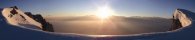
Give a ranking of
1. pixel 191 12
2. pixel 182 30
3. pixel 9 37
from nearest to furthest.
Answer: pixel 9 37 → pixel 182 30 → pixel 191 12

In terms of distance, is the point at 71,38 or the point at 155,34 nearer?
the point at 71,38

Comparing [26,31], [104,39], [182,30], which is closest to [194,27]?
[182,30]

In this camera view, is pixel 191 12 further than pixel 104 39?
Yes

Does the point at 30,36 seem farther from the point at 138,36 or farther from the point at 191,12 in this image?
the point at 191,12

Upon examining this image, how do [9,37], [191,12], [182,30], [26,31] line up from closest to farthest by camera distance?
[9,37]
[26,31]
[182,30]
[191,12]

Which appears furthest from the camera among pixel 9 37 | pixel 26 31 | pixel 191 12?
pixel 191 12

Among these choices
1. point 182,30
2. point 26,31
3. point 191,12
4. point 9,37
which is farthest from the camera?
point 191,12

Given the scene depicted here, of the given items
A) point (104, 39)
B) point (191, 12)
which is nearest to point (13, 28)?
point (104, 39)

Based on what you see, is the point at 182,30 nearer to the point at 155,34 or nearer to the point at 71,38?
the point at 155,34
